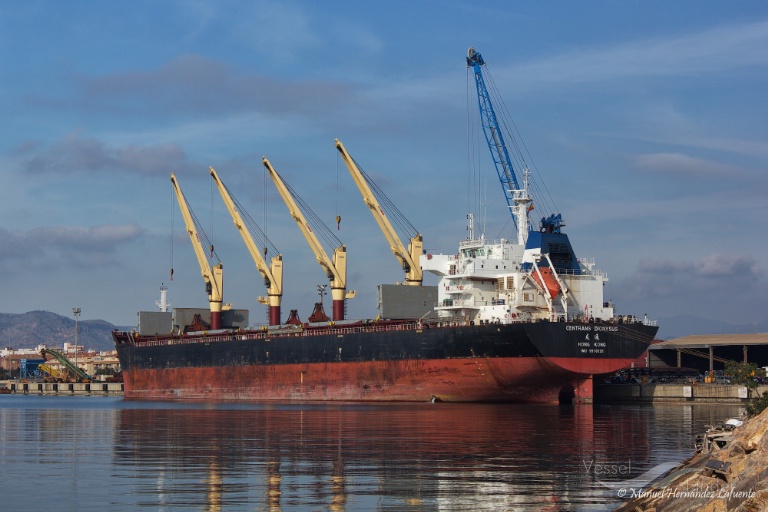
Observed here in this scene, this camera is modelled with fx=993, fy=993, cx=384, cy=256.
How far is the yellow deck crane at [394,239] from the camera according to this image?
2709 inches

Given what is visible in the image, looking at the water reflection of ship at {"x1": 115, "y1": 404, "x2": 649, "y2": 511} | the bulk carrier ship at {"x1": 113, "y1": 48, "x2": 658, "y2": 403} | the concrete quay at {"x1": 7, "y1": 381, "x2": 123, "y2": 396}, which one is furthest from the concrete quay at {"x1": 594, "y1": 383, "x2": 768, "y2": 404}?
the concrete quay at {"x1": 7, "y1": 381, "x2": 123, "y2": 396}

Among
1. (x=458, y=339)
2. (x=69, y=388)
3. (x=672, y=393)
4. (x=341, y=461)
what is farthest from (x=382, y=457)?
(x=69, y=388)

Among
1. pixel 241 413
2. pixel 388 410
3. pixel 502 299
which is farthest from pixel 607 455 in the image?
pixel 502 299

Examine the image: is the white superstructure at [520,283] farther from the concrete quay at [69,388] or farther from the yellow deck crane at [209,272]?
the concrete quay at [69,388]

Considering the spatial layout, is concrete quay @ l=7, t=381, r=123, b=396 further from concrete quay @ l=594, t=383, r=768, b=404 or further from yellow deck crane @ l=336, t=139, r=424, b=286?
concrete quay @ l=594, t=383, r=768, b=404

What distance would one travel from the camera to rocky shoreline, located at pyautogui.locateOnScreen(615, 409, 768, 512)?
13930mm

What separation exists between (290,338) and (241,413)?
53.9 feet

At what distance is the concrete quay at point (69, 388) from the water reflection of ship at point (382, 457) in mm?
73754

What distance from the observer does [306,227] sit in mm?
74250

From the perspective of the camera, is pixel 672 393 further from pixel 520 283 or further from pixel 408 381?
pixel 408 381

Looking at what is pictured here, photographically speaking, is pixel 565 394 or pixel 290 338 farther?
pixel 290 338

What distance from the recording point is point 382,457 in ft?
80.4

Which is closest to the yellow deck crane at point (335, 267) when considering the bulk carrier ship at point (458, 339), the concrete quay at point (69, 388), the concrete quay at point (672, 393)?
the bulk carrier ship at point (458, 339)

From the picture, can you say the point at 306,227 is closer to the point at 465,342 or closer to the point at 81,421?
the point at 465,342
